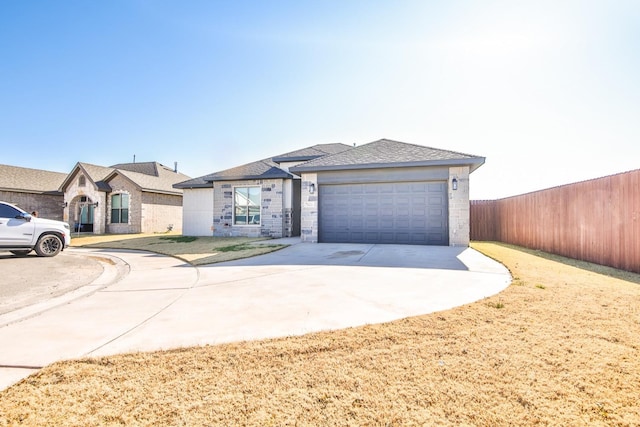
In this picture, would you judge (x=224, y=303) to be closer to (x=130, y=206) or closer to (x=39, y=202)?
(x=130, y=206)

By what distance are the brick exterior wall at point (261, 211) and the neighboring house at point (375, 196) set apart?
5cm

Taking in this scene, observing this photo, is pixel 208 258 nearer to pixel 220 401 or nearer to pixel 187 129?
pixel 220 401

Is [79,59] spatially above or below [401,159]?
above

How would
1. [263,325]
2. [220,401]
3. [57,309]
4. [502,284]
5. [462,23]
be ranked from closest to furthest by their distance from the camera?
1. [220,401]
2. [263,325]
3. [57,309]
4. [502,284]
5. [462,23]

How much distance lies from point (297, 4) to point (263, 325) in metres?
8.96

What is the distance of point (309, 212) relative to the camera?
1091 cm

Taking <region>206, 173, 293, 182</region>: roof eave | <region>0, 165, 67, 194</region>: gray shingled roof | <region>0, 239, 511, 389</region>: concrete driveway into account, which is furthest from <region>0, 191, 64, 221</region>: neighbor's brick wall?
<region>0, 239, 511, 389</region>: concrete driveway

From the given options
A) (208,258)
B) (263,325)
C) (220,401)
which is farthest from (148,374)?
(208,258)

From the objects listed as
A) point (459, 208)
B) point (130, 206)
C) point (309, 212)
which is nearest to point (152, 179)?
point (130, 206)

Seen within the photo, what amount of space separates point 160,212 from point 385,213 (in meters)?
15.4

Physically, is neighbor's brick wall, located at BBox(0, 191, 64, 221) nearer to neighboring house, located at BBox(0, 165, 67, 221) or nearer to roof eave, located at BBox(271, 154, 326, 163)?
neighboring house, located at BBox(0, 165, 67, 221)

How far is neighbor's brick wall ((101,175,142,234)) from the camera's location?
17.3 m

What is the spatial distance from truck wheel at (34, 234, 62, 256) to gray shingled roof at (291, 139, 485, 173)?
26.3 feet

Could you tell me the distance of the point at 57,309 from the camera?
3625 mm
